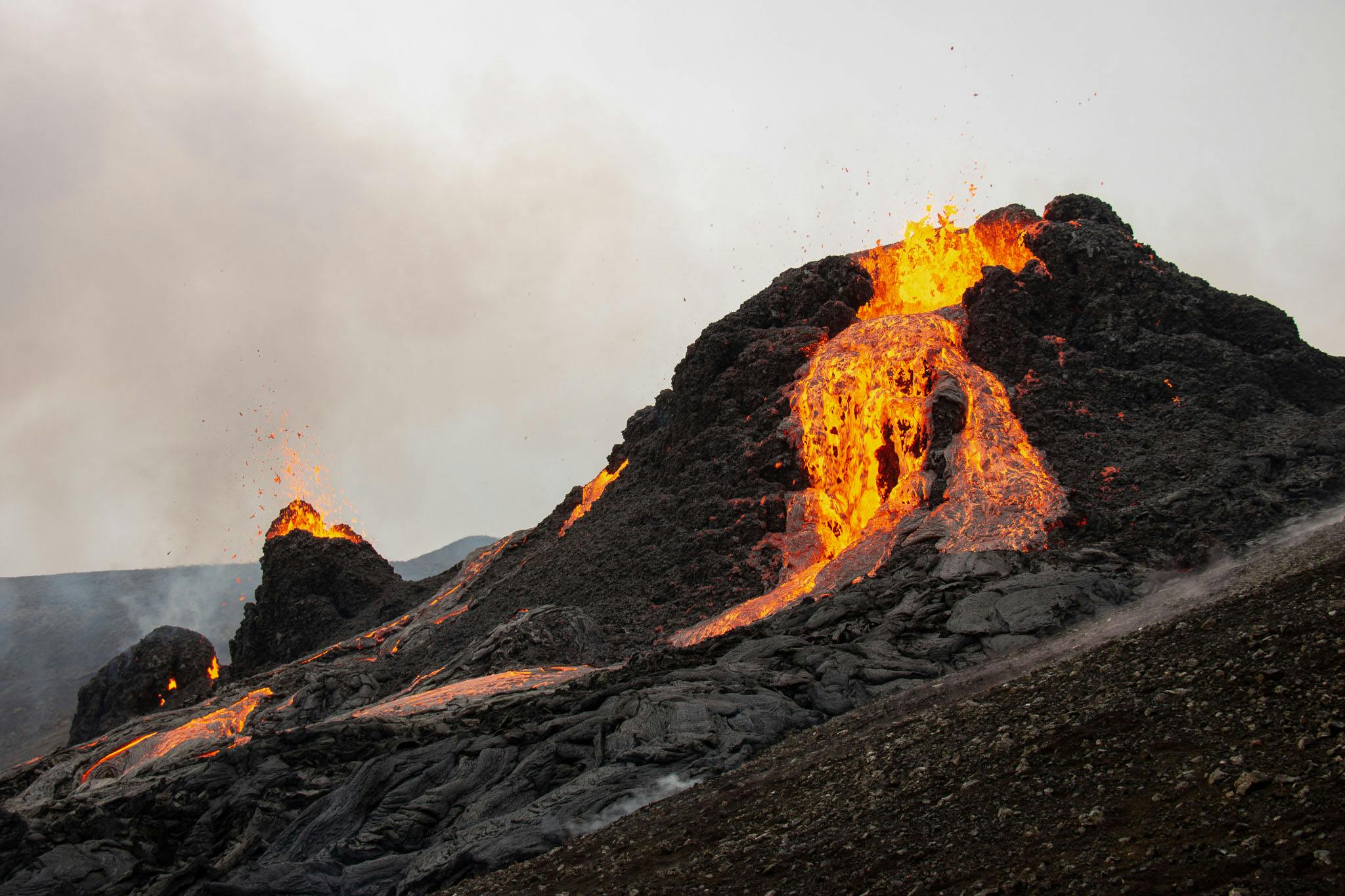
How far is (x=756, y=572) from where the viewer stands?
36.7m

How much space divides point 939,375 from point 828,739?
2587cm

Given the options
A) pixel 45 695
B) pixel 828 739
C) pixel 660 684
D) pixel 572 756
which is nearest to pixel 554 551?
pixel 660 684

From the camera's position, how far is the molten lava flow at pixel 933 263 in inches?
1859

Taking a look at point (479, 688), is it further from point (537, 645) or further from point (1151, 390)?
point (1151, 390)

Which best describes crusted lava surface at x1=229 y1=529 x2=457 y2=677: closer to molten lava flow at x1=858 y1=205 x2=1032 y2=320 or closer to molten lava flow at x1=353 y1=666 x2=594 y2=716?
molten lava flow at x1=353 y1=666 x2=594 y2=716

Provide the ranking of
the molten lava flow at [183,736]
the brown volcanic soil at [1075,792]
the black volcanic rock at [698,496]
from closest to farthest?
1. the brown volcanic soil at [1075,792]
2. the molten lava flow at [183,736]
3. the black volcanic rock at [698,496]

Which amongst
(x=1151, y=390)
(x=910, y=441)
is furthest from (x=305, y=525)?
(x=1151, y=390)

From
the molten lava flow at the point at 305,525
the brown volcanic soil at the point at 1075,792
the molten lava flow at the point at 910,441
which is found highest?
the molten lava flow at the point at 305,525

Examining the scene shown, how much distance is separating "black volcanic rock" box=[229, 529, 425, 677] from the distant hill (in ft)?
172

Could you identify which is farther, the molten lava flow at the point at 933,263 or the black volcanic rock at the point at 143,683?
the black volcanic rock at the point at 143,683

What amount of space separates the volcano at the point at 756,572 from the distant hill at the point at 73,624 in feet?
247

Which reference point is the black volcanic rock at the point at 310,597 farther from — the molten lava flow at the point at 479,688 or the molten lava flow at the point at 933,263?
the molten lava flow at the point at 933,263

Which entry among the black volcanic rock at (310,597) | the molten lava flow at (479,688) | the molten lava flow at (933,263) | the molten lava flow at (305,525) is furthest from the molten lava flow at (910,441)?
the molten lava flow at (305,525)

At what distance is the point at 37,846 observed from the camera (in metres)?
19.0
